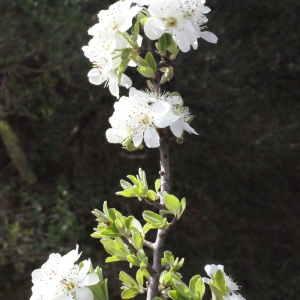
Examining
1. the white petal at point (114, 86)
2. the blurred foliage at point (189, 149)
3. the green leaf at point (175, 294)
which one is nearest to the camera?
the green leaf at point (175, 294)

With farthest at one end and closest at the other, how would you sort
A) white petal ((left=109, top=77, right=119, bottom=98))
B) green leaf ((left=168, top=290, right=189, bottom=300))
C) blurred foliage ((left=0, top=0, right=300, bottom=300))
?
blurred foliage ((left=0, top=0, right=300, bottom=300)) → white petal ((left=109, top=77, right=119, bottom=98)) → green leaf ((left=168, top=290, right=189, bottom=300))

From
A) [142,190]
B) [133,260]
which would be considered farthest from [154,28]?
[133,260]

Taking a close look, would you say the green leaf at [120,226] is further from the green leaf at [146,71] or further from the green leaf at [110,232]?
the green leaf at [146,71]

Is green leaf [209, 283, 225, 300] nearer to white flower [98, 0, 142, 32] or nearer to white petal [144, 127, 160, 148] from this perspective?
white petal [144, 127, 160, 148]

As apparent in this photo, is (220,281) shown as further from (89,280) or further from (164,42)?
(164,42)

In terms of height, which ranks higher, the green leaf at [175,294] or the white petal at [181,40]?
the white petal at [181,40]

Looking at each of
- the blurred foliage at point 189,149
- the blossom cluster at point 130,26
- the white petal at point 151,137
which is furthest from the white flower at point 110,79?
the blurred foliage at point 189,149

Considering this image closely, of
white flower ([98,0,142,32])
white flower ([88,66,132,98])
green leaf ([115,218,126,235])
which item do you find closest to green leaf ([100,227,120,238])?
green leaf ([115,218,126,235])

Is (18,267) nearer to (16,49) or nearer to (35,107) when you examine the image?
(35,107)
